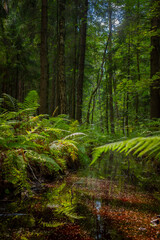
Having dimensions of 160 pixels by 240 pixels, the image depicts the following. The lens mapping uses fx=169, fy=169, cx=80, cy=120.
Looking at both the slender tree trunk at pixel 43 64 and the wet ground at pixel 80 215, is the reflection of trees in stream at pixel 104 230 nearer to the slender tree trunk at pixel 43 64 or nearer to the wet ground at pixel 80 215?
the wet ground at pixel 80 215

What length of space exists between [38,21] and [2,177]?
9661mm

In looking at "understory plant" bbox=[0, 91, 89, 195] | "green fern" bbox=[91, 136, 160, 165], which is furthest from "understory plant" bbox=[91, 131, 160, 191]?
"understory plant" bbox=[0, 91, 89, 195]

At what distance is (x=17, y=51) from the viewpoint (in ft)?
47.3

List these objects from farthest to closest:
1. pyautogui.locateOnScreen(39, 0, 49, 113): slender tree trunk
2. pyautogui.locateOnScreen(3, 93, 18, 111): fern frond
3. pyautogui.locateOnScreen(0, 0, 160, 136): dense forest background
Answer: pyautogui.locateOnScreen(39, 0, 49, 113): slender tree trunk
pyautogui.locateOnScreen(0, 0, 160, 136): dense forest background
pyautogui.locateOnScreen(3, 93, 18, 111): fern frond

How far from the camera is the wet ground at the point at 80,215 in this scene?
3.75ft

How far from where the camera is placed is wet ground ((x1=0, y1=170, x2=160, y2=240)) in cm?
114

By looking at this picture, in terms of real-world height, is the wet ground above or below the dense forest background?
below

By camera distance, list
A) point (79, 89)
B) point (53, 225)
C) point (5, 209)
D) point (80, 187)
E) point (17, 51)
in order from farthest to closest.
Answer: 1. point (17, 51)
2. point (79, 89)
3. point (80, 187)
4. point (5, 209)
5. point (53, 225)

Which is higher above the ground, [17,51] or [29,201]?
[17,51]

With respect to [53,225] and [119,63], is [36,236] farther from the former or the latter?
[119,63]

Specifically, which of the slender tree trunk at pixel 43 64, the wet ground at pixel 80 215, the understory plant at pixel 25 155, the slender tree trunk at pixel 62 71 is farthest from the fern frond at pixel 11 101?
the slender tree trunk at pixel 62 71

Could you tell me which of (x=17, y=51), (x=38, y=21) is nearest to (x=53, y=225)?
(x=38, y=21)

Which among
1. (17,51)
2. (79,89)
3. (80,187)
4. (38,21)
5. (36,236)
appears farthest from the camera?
(17,51)

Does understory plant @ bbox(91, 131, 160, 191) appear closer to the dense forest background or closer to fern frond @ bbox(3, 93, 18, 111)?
the dense forest background
